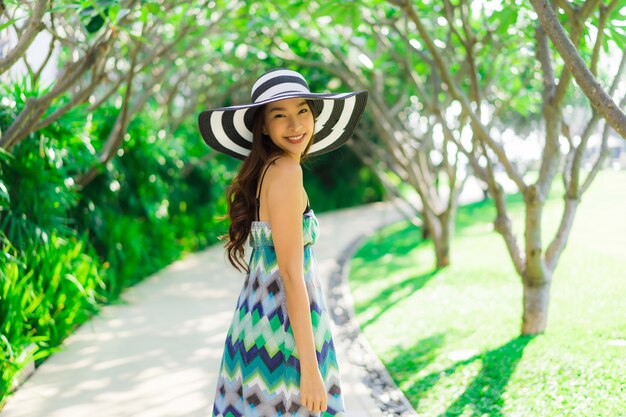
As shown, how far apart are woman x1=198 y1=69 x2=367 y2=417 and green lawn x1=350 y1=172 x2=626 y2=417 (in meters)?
1.52

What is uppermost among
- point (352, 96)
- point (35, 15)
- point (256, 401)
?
point (35, 15)

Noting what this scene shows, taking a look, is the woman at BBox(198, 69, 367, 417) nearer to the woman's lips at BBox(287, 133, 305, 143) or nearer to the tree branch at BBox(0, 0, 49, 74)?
the woman's lips at BBox(287, 133, 305, 143)

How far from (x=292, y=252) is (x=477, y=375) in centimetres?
221

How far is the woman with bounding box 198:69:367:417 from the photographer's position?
2029mm

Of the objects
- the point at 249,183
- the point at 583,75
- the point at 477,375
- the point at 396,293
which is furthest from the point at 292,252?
the point at 396,293

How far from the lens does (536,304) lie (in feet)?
13.8

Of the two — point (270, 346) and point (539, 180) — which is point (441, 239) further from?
point (270, 346)

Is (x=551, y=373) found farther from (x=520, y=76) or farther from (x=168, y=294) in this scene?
(x=520, y=76)

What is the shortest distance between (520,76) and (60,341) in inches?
208

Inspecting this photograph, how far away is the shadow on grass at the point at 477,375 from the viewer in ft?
11.1

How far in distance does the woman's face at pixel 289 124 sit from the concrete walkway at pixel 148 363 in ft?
5.81

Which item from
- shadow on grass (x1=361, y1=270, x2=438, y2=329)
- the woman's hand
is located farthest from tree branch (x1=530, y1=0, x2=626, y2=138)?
shadow on grass (x1=361, y1=270, x2=438, y2=329)

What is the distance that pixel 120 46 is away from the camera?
6355 mm

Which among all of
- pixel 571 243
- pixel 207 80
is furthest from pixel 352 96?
pixel 207 80
